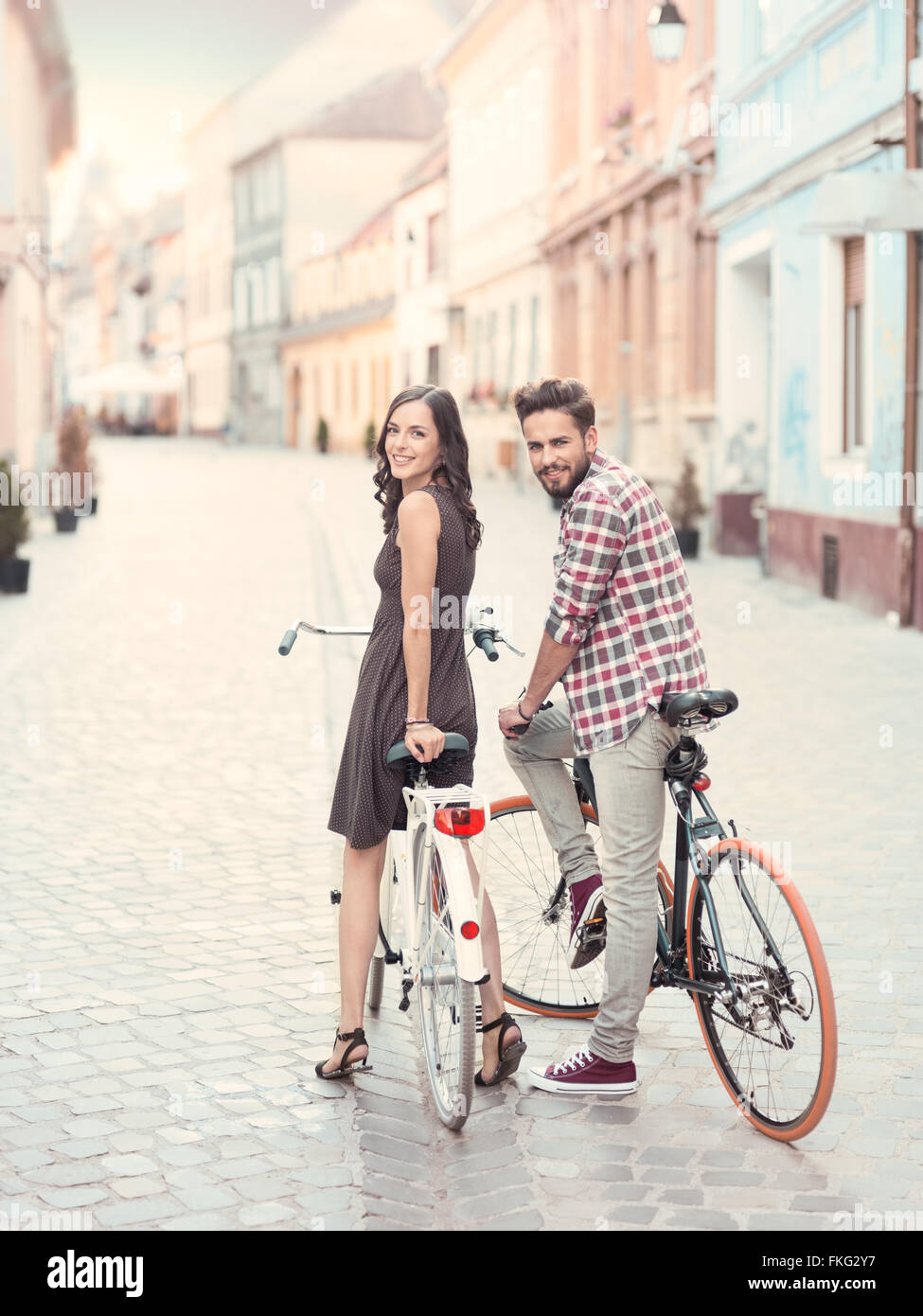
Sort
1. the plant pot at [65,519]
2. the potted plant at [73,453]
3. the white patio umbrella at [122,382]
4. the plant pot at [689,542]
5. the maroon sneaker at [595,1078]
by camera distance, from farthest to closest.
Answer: the white patio umbrella at [122,382] < the potted plant at [73,453] < the plant pot at [65,519] < the plant pot at [689,542] < the maroon sneaker at [595,1078]

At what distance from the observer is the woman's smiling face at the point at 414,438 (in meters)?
4.43

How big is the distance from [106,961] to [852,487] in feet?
35.3

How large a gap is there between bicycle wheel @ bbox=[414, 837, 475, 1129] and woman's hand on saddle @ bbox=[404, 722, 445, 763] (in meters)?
0.22

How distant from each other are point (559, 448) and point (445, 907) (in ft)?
3.70

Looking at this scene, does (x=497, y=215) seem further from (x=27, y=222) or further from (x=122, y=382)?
(x=122, y=382)

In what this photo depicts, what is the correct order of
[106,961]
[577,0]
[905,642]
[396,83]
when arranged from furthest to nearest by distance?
1. [396,83]
2. [577,0]
3. [905,642]
4. [106,961]

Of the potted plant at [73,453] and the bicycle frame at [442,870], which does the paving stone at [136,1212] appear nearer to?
the bicycle frame at [442,870]

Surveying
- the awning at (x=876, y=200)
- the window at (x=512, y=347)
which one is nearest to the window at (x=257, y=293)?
the window at (x=512, y=347)

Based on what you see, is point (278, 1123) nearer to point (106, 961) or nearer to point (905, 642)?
Answer: point (106, 961)

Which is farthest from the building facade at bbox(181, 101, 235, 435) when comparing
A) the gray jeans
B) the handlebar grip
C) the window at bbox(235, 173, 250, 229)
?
the gray jeans

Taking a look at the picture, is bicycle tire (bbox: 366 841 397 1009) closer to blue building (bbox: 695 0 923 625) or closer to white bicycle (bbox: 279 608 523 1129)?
white bicycle (bbox: 279 608 523 1129)

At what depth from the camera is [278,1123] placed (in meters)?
4.33

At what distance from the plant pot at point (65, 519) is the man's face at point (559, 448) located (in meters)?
19.7
